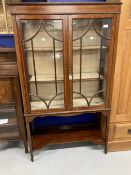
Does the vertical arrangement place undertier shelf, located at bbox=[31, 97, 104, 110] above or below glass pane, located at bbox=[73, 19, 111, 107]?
below

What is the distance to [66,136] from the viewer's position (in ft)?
6.59

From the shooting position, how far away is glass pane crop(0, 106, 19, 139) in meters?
1.89

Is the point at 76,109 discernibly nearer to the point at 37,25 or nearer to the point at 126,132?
the point at 126,132

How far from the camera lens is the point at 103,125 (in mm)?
2014

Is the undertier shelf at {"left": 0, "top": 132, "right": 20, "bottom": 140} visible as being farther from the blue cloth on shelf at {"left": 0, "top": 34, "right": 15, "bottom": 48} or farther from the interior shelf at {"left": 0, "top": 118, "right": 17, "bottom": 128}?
the blue cloth on shelf at {"left": 0, "top": 34, "right": 15, "bottom": 48}

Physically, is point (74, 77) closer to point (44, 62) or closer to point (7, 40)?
point (44, 62)

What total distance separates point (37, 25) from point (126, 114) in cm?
133

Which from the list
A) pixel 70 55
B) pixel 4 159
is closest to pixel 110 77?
pixel 70 55

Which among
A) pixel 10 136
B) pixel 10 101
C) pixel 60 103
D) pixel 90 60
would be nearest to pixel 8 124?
pixel 10 136

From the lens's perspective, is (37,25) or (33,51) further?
(33,51)

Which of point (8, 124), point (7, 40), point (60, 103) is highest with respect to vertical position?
point (7, 40)

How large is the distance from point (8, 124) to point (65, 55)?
3.41 ft

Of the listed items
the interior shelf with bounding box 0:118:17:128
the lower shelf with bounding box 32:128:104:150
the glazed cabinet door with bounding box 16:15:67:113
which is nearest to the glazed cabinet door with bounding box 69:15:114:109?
the glazed cabinet door with bounding box 16:15:67:113

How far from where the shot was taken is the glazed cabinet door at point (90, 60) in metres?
1.45
